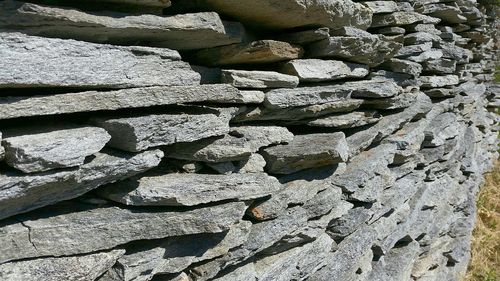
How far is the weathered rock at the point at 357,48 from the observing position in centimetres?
410

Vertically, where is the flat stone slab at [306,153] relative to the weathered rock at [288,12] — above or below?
below

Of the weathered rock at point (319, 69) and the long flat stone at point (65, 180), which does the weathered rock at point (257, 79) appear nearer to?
the weathered rock at point (319, 69)

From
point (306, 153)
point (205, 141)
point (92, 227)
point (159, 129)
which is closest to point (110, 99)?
point (159, 129)

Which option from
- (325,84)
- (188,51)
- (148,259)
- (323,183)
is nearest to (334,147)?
(323,183)

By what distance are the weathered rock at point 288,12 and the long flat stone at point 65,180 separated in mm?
1232

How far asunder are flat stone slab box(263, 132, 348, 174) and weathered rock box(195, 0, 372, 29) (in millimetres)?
929

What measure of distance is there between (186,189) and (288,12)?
1.54m

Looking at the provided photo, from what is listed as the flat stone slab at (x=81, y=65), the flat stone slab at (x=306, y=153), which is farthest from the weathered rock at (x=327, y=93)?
the flat stone slab at (x=81, y=65)

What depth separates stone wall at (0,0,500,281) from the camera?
2.38 metres

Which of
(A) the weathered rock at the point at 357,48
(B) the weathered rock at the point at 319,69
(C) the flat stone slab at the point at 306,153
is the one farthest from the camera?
(A) the weathered rock at the point at 357,48

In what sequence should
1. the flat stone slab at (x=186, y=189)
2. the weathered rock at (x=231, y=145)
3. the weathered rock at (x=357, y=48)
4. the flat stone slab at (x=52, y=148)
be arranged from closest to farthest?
the flat stone slab at (x=52, y=148)
the flat stone slab at (x=186, y=189)
the weathered rock at (x=231, y=145)
the weathered rock at (x=357, y=48)

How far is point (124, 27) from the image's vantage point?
2.63 m

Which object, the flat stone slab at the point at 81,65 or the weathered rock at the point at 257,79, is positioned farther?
the weathered rock at the point at 257,79

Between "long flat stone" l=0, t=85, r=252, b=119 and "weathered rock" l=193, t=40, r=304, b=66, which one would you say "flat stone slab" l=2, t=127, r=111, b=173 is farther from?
"weathered rock" l=193, t=40, r=304, b=66
